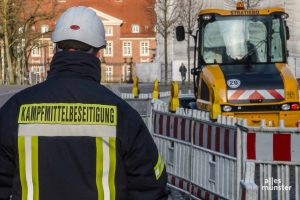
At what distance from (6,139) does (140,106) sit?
14.6m

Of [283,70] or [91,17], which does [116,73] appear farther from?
[91,17]

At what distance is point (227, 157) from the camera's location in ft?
29.6

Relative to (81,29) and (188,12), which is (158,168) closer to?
(81,29)

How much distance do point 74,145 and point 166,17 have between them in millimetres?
68998

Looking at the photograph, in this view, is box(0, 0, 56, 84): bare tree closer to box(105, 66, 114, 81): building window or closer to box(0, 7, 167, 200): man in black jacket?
box(105, 66, 114, 81): building window

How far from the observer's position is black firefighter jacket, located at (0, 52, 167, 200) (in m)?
→ 3.34

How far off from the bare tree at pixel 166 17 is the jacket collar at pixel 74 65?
212ft

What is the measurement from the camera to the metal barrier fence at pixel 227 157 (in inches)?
313

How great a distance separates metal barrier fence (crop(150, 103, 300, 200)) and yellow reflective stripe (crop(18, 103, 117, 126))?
186 inches

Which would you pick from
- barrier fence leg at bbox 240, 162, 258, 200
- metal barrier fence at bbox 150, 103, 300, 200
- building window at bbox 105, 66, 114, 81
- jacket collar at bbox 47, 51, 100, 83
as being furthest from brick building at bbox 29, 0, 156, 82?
jacket collar at bbox 47, 51, 100, 83

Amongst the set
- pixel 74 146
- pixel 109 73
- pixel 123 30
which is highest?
pixel 123 30

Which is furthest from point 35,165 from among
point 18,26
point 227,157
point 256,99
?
point 18,26

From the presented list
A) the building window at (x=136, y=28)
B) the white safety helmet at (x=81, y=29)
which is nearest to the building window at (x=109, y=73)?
the building window at (x=136, y=28)

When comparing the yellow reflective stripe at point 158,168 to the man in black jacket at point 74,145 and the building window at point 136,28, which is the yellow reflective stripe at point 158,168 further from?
the building window at point 136,28
